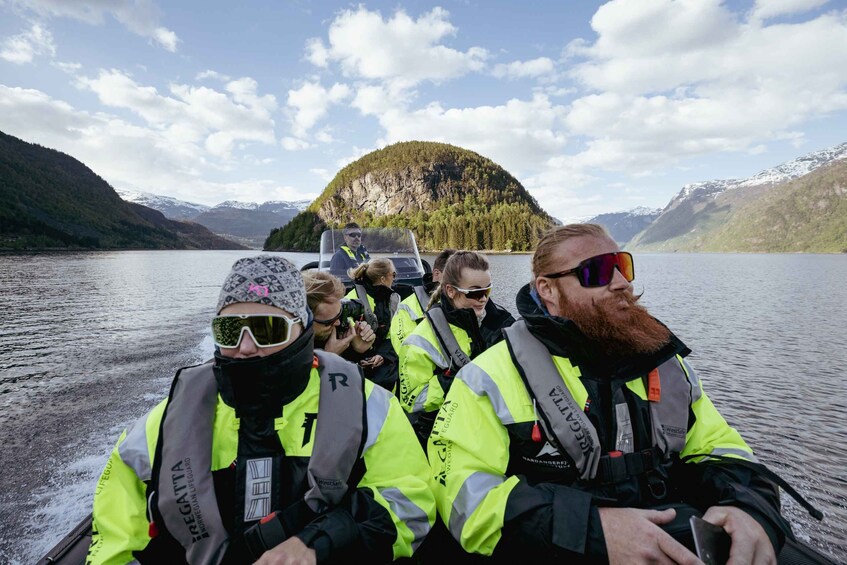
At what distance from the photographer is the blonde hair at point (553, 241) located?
7.55ft

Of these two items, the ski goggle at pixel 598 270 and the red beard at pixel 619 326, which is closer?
the red beard at pixel 619 326

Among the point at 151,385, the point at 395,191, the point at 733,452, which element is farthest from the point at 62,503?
the point at 395,191

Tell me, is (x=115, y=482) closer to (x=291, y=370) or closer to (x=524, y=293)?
(x=291, y=370)

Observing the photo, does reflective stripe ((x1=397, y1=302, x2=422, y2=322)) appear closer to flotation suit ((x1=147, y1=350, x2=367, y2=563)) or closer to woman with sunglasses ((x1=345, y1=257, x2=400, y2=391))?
woman with sunglasses ((x1=345, y1=257, x2=400, y2=391))

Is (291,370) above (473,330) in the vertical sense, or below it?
above

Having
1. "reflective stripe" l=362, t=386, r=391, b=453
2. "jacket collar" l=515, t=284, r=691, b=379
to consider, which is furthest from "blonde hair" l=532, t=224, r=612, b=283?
"reflective stripe" l=362, t=386, r=391, b=453

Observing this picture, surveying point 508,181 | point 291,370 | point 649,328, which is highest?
point 508,181

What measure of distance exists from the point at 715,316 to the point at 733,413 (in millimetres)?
12185

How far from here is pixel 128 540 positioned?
182 cm

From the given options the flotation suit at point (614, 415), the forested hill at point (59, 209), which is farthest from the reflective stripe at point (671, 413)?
the forested hill at point (59, 209)

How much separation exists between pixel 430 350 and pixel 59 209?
15555 cm

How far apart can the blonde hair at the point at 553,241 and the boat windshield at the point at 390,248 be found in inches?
303

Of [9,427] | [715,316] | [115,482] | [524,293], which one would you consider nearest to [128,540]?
[115,482]

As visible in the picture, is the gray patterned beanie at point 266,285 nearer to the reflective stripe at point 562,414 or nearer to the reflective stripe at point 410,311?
the reflective stripe at point 562,414
